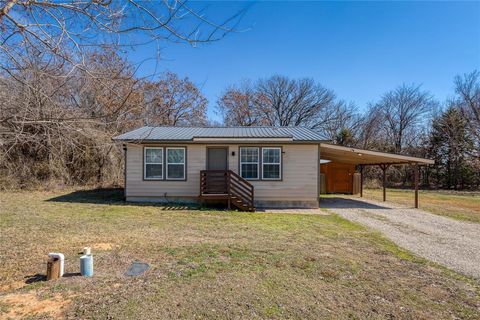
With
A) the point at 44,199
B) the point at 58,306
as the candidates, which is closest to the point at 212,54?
the point at 58,306

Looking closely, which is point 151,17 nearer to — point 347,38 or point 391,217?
point 347,38

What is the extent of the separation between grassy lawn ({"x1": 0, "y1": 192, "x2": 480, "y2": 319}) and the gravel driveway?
1.68 ft

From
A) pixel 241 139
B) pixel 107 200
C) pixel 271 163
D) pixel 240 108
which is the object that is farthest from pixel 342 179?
pixel 107 200

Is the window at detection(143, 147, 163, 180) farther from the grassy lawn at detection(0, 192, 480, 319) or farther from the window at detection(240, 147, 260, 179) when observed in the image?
the grassy lawn at detection(0, 192, 480, 319)

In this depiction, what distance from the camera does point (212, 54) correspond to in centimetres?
311

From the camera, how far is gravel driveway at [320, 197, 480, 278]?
16.3 ft

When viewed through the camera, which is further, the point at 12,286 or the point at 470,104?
the point at 470,104

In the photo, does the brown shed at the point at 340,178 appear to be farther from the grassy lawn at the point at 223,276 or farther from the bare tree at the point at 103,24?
the bare tree at the point at 103,24

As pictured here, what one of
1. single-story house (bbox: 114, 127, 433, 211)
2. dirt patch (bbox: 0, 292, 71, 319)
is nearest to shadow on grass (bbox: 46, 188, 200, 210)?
single-story house (bbox: 114, 127, 433, 211)

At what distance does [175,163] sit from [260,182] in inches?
131

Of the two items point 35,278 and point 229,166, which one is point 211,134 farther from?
point 35,278

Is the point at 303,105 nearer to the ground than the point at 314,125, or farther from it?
farther from it

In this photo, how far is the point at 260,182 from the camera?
10656mm

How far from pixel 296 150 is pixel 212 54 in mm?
7920
